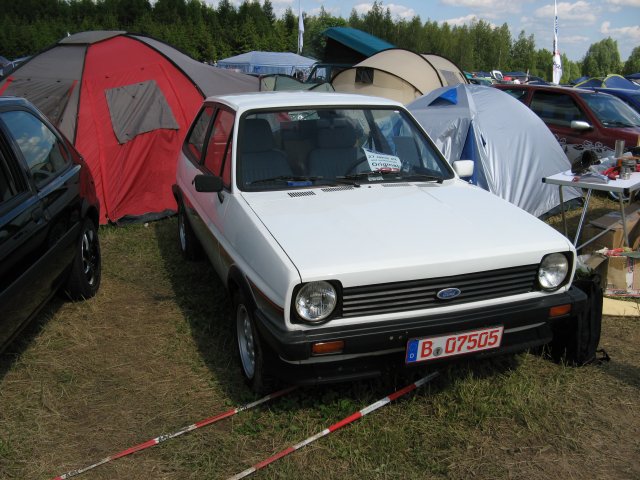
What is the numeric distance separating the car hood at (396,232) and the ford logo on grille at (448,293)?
0.29ft

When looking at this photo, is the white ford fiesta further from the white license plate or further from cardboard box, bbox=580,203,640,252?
cardboard box, bbox=580,203,640,252

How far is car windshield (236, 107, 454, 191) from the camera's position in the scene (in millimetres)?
3662

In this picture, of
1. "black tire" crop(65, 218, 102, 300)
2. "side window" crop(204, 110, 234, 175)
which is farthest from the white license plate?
"black tire" crop(65, 218, 102, 300)

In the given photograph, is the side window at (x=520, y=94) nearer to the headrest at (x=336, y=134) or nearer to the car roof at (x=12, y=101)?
the headrest at (x=336, y=134)

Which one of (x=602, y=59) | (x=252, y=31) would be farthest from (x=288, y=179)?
(x=602, y=59)

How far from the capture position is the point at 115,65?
721cm

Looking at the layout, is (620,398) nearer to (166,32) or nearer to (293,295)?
(293,295)

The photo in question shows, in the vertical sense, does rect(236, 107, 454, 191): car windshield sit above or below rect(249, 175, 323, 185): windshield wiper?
above

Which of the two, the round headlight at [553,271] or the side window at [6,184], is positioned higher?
the side window at [6,184]

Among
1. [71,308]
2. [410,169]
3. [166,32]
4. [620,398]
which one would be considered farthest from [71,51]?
[166,32]

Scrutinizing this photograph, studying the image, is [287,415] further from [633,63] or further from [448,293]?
[633,63]

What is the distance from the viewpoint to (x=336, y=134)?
3.90m

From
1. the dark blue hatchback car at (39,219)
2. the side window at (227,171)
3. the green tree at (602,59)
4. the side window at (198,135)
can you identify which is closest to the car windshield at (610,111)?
the side window at (198,135)

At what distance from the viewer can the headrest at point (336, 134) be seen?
3877 millimetres
